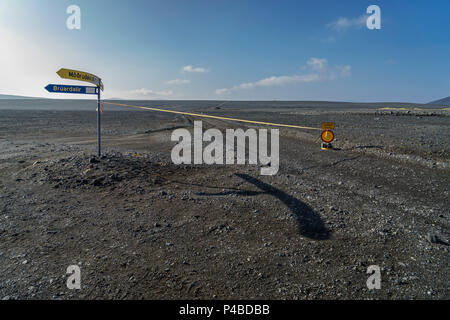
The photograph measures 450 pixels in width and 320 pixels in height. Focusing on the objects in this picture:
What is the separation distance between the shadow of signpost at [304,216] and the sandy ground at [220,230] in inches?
1.2

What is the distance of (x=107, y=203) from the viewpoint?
16.8 ft

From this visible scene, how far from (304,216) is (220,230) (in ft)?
5.00

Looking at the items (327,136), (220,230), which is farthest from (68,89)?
(327,136)

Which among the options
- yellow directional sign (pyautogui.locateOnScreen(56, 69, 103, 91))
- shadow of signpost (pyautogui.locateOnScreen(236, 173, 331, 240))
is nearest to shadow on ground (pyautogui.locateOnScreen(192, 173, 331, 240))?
shadow of signpost (pyautogui.locateOnScreen(236, 173, 331, 240))

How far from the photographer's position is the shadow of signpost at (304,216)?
13.0 ft

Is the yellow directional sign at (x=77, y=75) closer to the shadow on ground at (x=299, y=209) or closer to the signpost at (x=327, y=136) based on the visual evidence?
the shadow on ground at (x=299, y=209)

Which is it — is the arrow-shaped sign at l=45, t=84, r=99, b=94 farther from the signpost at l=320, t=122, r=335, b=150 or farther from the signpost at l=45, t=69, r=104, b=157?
the signpost at l=320, t=122, r=335, b=150

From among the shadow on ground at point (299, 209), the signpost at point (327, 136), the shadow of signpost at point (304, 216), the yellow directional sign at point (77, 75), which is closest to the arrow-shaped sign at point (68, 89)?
the yellow directional sign at point (77, 75)

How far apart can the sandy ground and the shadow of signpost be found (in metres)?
0.03

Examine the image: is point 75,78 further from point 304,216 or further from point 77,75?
point 304,216
